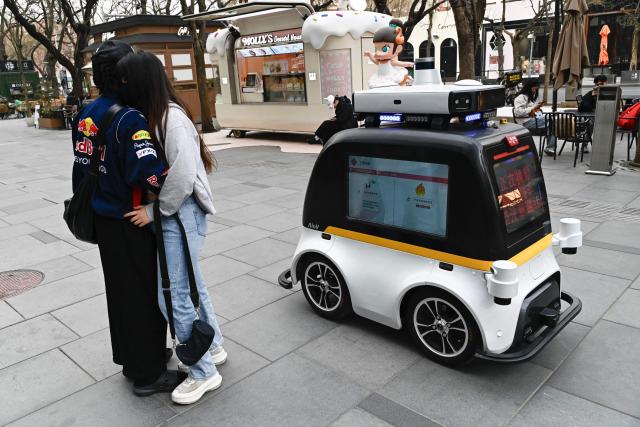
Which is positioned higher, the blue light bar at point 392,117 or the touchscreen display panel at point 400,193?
the blue light bar at point 392,117

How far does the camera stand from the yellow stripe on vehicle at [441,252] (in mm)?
3139

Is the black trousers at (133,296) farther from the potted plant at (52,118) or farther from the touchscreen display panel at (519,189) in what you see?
the potted plant at (52,118)

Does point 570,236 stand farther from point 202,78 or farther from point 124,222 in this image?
point 202,78

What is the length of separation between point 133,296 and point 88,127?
36.9 inches

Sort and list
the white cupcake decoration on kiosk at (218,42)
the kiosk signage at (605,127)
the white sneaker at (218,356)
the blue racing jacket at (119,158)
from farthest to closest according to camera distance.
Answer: the white cupcake decoration on kiosk at (218,42) → the kiosk signage at (605,127) → the white sneaker at (218,356) → the blue racing jacket at (119,158)

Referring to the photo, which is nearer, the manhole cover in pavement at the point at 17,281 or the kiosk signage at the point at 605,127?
the manhole cover in pavement at the point at 17,281

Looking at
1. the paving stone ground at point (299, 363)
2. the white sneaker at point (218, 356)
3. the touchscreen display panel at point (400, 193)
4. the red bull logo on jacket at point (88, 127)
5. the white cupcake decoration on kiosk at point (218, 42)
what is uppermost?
the white cupcake decoration on kiosk at point (218, 42)

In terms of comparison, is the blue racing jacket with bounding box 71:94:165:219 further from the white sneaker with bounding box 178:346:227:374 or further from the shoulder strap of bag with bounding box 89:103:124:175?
the white sneaker with bounding box 178:346:227:374

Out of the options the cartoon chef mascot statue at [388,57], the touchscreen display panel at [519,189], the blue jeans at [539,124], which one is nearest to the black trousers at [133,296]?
the touchscreen display panel at [519,189]

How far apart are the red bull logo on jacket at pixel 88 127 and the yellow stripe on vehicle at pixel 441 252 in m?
1.77

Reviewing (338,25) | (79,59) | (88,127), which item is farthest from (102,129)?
(79,59)

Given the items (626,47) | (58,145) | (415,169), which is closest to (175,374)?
(415,169)

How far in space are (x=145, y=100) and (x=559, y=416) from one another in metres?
2.73

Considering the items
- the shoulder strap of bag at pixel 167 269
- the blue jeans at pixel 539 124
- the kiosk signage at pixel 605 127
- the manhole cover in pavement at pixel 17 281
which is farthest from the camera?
the blue jeans at pixel 539 124
